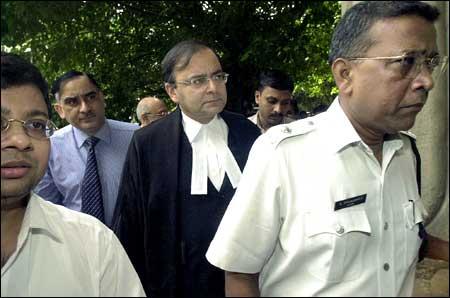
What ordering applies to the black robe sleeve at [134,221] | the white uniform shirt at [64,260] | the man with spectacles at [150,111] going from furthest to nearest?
1. the man with spectacles at [150,111]
2. the black robe sleeve at [134,221]
3. the white uniform shirt at [64,260]

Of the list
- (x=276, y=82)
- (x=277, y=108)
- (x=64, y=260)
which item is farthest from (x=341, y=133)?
(x=276, y=82)

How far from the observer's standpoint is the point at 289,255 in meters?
1.72

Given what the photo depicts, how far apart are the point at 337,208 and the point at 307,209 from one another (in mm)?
84

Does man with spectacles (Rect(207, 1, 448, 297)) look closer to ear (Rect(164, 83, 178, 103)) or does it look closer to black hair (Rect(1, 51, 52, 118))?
black hair (Rect(1, 51, 52, 118))

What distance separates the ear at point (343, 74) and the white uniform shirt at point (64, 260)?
821 millimetres

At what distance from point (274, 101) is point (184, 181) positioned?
7.71 ft

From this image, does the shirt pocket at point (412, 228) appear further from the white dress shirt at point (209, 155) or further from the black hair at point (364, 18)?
the white dress shirt at point (209, 155)

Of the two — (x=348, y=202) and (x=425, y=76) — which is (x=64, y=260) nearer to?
(x=348, y=202)

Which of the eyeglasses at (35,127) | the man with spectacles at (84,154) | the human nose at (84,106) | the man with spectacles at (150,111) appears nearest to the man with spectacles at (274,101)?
the man with spectacles at (84,154)

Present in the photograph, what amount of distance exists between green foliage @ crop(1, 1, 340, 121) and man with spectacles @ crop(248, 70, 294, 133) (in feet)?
8.41

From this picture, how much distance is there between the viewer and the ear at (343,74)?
1771mm

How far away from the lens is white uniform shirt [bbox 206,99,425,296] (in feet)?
5.49

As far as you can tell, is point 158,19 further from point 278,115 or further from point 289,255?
point 289,255

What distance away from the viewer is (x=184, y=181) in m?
3.09
